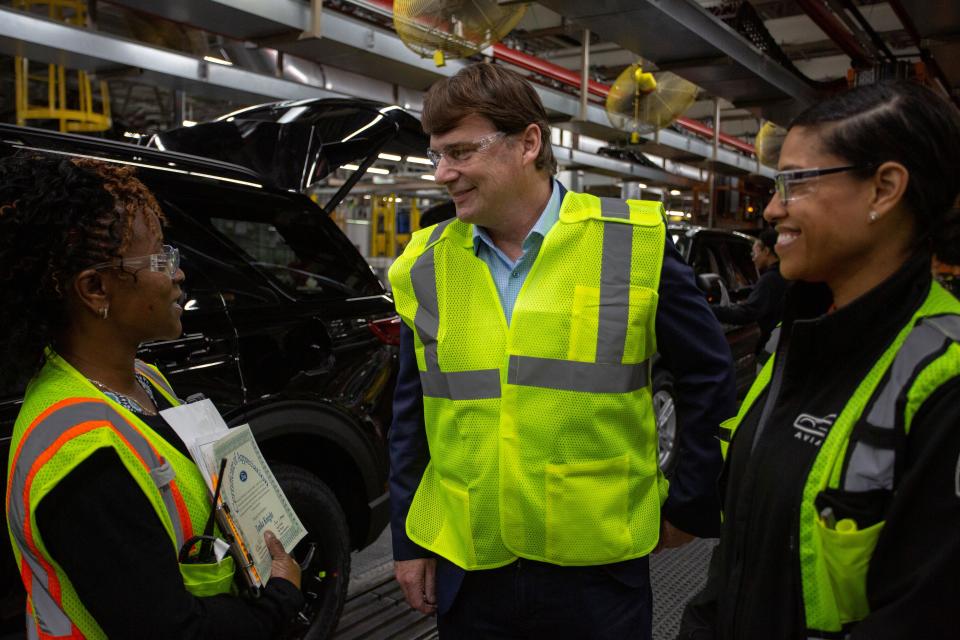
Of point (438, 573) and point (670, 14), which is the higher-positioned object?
point (670, 14)

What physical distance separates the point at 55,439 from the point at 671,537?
1.25m

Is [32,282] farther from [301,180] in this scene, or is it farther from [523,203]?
[301,180]

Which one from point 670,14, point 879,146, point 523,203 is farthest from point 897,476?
point 670,14

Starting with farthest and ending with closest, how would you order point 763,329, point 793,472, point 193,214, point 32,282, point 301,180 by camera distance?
point 763,329
point 301,180
point 193,214
point 32,282
point 793,472

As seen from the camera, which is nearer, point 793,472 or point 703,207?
point 793,472

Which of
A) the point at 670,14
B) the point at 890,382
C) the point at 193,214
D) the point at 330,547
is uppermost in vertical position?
the point at 670,14

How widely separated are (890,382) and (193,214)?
7.16ft

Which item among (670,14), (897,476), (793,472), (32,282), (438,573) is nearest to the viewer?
(897,476)

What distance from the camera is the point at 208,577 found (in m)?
1.25

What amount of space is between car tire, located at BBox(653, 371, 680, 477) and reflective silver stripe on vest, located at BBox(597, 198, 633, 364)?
129 inches

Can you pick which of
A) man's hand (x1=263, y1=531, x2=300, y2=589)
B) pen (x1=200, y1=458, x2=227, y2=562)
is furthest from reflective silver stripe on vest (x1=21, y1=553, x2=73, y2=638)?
man's hand (x1=263, y1=531, x2=300, y2=589)

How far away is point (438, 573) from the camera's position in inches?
69.1

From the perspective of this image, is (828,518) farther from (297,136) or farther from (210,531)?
(297,136)

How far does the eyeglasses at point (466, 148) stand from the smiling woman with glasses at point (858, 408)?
2.24ft
